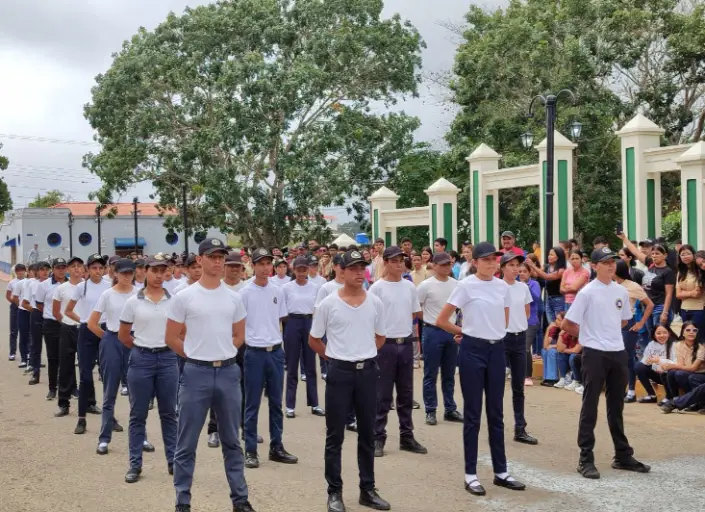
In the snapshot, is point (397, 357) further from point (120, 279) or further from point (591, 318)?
point (120, 279)

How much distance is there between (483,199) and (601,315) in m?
14.0

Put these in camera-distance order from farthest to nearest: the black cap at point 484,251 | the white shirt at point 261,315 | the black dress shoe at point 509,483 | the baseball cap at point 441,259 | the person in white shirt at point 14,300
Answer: the person in white shirt at point 14,300, the baseball cap at point 441,259, the white shirt at point 261,315, the black cap at point 484,251, the black dress shoe at point 509,483

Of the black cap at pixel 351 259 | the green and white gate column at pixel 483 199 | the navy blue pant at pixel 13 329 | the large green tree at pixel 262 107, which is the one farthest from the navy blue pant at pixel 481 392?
the large green tree at pixel 262 107

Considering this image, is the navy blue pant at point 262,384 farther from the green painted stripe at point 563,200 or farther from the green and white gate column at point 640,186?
the green painted stripe at point 563,200

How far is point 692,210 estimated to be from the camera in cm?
1625

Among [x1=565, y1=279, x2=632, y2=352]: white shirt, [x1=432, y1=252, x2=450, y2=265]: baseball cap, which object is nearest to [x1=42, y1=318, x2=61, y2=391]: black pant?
[x1=432, y1=252, x2=450, y2=265]: baseball cap

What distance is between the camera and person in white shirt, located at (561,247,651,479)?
7.86m

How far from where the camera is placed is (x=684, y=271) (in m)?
11.5

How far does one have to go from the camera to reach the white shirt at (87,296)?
34.1 feet

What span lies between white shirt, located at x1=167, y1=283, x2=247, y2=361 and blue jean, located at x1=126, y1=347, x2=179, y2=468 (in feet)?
4.91

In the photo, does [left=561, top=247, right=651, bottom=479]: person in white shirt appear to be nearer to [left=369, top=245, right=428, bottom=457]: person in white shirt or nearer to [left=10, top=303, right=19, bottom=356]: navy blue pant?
[left=369, top=245, right=428, bottom=457]: person in white shirt

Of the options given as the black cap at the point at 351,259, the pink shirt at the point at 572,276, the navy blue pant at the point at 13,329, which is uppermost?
the black cap at the point at 351,259

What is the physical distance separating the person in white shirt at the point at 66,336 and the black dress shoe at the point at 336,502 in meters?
5.41

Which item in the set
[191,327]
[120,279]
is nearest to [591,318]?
[191,327]
